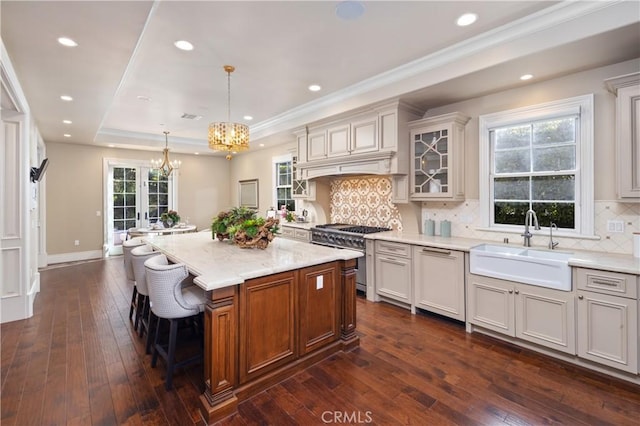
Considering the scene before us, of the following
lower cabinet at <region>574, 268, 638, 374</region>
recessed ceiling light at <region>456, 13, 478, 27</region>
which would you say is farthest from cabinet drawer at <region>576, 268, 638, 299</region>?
recessed ceiling light at <region>456, 13, 478, 27</region>

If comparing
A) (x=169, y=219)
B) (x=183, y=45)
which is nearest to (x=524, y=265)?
(x=183, y=45)

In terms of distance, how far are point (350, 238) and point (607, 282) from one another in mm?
2710

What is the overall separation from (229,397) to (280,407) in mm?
356

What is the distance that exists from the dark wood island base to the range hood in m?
1.67

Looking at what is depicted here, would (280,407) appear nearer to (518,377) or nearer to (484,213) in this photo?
(518,377)

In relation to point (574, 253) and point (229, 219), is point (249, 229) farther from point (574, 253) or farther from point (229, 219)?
point (574, 253)

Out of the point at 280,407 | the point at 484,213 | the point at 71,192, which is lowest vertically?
the point at 280,407

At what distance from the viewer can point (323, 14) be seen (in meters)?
2.48

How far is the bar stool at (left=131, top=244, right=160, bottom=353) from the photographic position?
277cm

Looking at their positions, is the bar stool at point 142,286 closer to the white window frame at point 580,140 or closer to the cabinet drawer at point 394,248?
the cabinet drawer at point 394,248

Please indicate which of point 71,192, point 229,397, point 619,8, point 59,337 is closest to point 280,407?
point 229,397

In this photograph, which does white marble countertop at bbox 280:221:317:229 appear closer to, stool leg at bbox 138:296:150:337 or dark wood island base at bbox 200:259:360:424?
dark wood island base at bbox 200:259:360:424

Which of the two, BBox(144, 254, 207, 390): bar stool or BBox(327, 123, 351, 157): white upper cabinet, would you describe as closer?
BBox(144, 254, 207, 390): bar stool

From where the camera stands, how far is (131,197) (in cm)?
770
